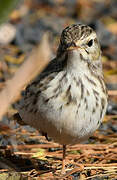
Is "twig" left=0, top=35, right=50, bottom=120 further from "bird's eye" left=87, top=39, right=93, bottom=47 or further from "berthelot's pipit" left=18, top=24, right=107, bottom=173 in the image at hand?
"bird's eye" left=87, top=39, right=93, bottom=47

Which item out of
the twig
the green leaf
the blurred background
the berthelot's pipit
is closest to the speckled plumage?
the berthelot's pipit

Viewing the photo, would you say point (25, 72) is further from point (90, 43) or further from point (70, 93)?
point (90, 43)

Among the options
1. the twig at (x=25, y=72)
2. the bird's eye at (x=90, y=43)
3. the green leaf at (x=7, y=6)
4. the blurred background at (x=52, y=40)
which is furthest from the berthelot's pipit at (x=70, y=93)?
the green leaf at (x=7, y=6)

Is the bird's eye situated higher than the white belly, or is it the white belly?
the bird's eye

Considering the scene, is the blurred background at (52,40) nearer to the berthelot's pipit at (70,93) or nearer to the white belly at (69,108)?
the berthelot's pipit at (70,93)

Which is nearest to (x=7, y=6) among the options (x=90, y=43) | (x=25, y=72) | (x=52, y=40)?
(x=25, y=72)

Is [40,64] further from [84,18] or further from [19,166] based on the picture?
[84,18]
